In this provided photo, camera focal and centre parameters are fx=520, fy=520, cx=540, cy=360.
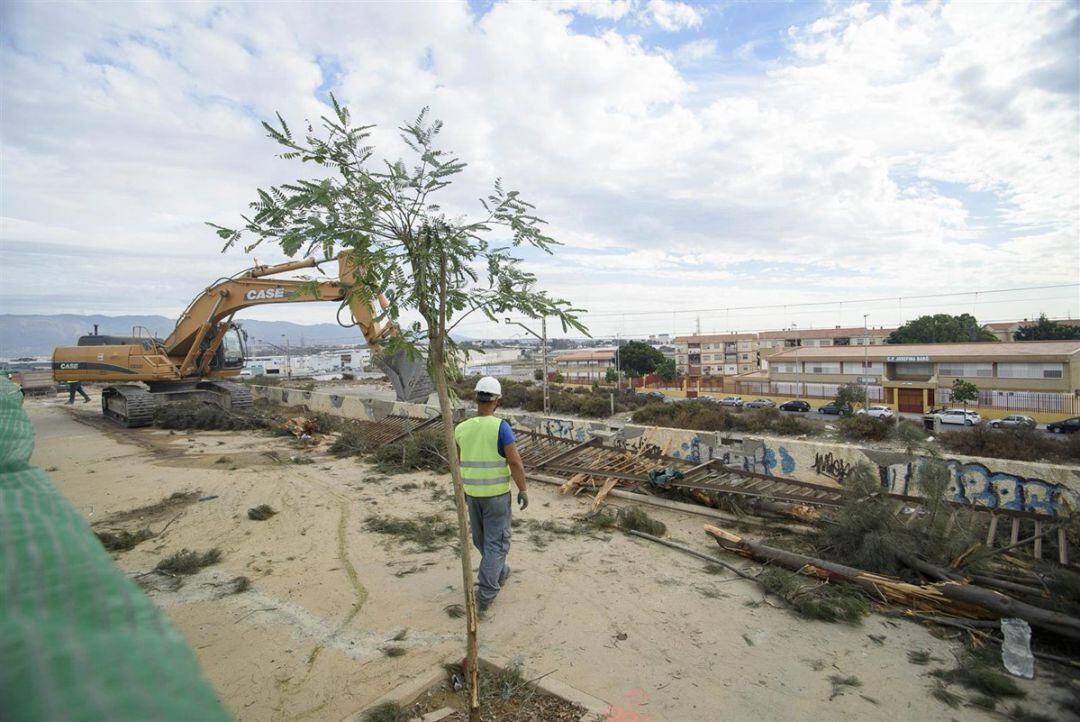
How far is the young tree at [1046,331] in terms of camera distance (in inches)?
1993

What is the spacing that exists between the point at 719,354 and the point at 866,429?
55.8m

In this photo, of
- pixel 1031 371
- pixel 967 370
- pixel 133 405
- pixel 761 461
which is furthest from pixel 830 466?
pixel 967 370

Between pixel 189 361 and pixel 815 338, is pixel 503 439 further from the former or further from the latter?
pixel 815 338

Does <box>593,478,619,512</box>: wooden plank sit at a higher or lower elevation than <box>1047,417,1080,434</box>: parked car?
higher

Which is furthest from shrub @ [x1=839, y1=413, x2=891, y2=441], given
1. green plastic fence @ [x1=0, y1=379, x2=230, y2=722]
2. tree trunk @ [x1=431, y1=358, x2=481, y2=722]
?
green plastic fence @ [x1=0, y1=379, x2=230, y2=722]

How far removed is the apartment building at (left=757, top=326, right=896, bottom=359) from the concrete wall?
2445 inches

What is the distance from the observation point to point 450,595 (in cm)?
473

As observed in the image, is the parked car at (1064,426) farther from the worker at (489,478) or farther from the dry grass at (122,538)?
the dry grass at (122,538)

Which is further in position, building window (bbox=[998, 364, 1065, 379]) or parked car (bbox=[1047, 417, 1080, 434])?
building window (bbox=[998, 364, 1065, 379])

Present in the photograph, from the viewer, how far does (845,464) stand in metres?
7.71

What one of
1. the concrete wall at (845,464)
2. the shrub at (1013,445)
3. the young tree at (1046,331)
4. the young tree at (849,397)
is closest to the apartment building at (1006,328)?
the young tree at (1046,331)

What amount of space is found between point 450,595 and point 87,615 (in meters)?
4.40

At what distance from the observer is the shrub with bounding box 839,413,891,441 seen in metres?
22.5

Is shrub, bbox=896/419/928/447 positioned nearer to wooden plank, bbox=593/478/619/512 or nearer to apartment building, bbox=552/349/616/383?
wooden plank, bbox=593/478/619/512
